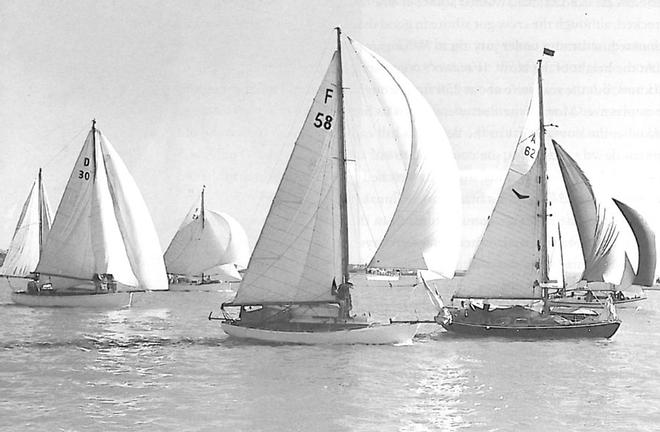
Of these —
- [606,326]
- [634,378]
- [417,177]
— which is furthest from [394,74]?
[606,326]

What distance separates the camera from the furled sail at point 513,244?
107ft

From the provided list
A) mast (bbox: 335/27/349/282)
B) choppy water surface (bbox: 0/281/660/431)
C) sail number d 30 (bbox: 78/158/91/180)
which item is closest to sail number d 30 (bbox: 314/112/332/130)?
mast (bbox: 335/27/349/282)

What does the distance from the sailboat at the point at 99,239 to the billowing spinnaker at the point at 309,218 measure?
20017 millimetres

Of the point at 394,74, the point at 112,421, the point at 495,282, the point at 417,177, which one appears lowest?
the point at 112,421

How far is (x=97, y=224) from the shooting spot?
4503 centimetres

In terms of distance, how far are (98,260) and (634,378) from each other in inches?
1226

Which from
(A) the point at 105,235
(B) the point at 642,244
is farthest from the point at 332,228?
(B) the point at 642,244

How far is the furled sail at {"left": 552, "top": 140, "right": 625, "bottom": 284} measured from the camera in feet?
111

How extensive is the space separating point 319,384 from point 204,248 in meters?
53.5

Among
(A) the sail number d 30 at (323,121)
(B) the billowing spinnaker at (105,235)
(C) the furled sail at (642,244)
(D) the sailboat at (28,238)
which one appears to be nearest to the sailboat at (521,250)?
(A) the sail number d 30 at (323,121)

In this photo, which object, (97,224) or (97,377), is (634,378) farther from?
(97,224)

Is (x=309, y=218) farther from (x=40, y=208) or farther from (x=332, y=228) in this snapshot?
(x=40, y=208)

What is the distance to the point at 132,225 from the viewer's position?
4616cm

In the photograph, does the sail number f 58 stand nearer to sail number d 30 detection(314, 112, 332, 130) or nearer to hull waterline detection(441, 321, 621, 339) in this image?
sail number d 30 detection(314, 112, 332, 130)
